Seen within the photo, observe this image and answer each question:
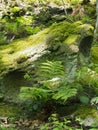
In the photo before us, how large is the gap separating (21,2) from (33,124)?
392 inches

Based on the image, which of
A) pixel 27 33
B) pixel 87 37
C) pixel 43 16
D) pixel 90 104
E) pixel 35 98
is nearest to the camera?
pixel 35 98

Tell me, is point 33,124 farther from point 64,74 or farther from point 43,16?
point 43,16

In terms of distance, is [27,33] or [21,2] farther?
[21,2]

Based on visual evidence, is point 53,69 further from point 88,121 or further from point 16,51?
point 16,51

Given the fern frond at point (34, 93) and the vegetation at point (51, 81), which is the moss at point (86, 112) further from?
the fern frond at point (34, 93)

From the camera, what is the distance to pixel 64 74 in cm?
510

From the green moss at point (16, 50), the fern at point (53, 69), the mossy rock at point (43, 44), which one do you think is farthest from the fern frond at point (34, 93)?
the green moss at point (16, 50)

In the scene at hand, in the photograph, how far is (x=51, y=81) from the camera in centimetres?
493

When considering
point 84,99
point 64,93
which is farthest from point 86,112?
point 64,93

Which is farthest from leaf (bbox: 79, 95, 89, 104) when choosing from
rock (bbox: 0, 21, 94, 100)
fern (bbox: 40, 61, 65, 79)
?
rock (bbox: 0, 21, 94, 100)

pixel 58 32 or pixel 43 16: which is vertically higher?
pixel 58 32

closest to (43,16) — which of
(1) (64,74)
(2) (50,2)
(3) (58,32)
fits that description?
(2) (50,2)

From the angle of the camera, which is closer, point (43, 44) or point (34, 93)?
point (34, 93)

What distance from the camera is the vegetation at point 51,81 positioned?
4.58 metres
